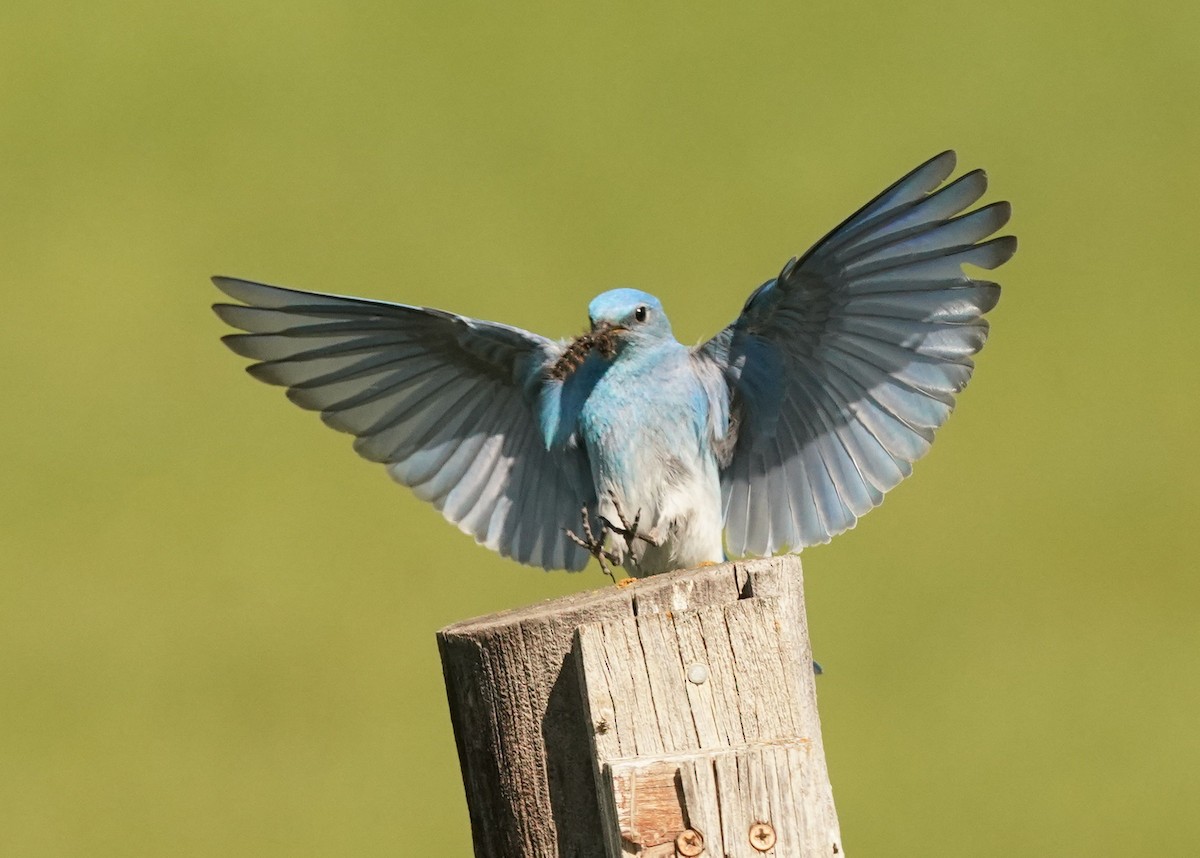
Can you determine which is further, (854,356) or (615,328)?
(615,328)

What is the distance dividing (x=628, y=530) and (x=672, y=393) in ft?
2.14

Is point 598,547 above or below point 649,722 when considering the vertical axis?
above

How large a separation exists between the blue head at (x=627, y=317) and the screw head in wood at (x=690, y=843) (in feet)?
9.78

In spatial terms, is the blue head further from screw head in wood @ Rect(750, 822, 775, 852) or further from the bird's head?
screw head in wood @ Rect(750, 822, 775, 852)

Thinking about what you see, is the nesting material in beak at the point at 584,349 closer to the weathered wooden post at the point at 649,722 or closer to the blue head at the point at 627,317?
the blue head at the point at 627,317

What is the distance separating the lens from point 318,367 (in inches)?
244

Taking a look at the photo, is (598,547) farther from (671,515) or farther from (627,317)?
(627,317)

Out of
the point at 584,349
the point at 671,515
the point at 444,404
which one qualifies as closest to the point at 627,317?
the point at 584,349

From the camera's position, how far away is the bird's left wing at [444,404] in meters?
6.11

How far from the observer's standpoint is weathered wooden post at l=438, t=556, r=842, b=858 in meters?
3.18

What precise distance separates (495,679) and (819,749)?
808 mm

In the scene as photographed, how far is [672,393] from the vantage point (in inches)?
229

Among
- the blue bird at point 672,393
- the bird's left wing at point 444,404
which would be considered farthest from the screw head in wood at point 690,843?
the bird's left wing at point 444,404

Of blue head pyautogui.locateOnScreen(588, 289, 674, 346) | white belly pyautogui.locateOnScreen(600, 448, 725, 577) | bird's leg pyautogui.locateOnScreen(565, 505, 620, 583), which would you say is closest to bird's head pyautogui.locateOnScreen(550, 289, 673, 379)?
blue head pyautogui.locateOnScreen(588, 289, 674, 346)
